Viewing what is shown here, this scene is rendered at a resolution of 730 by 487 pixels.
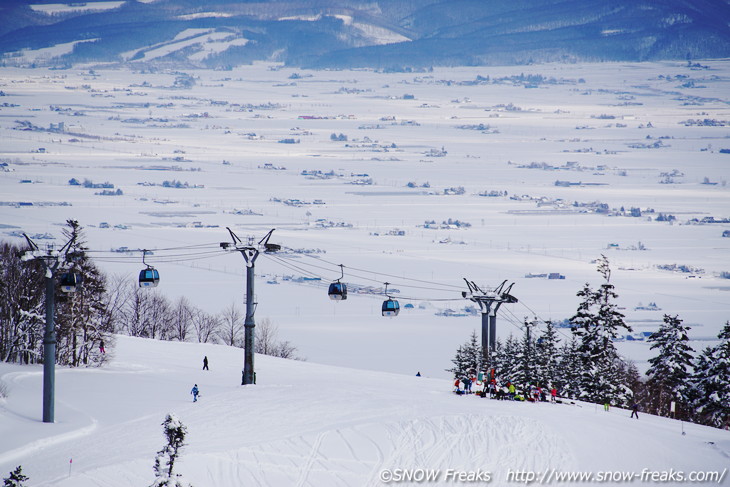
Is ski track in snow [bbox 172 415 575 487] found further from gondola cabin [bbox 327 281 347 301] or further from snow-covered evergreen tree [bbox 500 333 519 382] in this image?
snow-covered evergreen tree [bbox 500 333 519 382]

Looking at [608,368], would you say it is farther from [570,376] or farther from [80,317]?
[80,317]

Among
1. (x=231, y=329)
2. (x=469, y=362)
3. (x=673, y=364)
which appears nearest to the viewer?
(x=469, y=362)

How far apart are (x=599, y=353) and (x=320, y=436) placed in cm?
2388

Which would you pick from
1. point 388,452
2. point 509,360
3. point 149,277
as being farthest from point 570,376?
point 388,452

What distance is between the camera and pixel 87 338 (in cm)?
4456

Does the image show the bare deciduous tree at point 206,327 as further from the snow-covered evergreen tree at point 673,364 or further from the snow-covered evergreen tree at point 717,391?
the snow-covered evergreen tree at point 717,391

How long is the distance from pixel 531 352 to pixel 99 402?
1611 centimetres

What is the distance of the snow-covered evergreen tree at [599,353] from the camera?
Answer: 48438 mm

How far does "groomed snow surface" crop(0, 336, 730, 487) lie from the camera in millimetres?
27297

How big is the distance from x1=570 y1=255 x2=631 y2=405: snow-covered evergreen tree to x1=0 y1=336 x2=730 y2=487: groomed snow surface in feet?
29.4

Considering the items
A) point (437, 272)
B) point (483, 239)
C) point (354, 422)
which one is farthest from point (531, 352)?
point (483, 239)

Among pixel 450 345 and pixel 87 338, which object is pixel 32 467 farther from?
pixel 450 345

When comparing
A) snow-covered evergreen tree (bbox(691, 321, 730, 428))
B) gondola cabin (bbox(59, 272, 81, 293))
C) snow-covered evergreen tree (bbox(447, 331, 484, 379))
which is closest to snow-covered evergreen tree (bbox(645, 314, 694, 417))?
snow-covered evergreen tree (bbox(691, 321, 730, 428))

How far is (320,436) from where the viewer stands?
29953 mm
